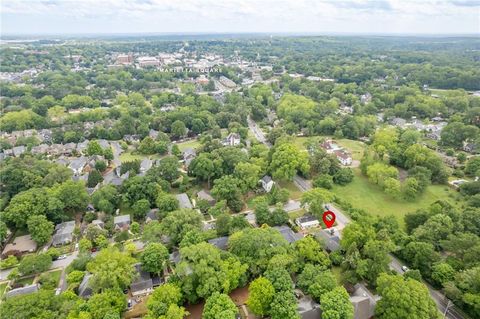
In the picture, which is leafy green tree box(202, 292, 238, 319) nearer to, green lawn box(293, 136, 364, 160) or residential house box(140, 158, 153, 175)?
residential house box(140, 158, 153, 175)

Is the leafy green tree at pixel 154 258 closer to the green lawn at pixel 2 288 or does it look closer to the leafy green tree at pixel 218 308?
the leafy green tree at pixel 218 308

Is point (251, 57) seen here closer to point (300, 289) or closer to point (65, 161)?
point (65, 161)

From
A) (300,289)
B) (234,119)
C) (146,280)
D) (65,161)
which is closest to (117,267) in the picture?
(146,280)

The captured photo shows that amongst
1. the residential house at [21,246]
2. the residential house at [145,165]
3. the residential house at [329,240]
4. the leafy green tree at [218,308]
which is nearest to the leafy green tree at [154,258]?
the leafy green tree at [218,308]

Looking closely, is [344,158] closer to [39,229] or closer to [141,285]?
[141,285]

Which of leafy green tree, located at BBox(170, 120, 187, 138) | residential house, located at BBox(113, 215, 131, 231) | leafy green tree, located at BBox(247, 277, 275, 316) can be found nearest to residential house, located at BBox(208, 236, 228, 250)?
leafy green tree, located at BBox(247, 277, 275, 316)

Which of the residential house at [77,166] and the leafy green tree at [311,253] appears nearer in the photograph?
the leafy green tree at [311,253]

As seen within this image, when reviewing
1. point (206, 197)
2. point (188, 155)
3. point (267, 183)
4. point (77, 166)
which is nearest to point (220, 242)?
point (206, 197)
